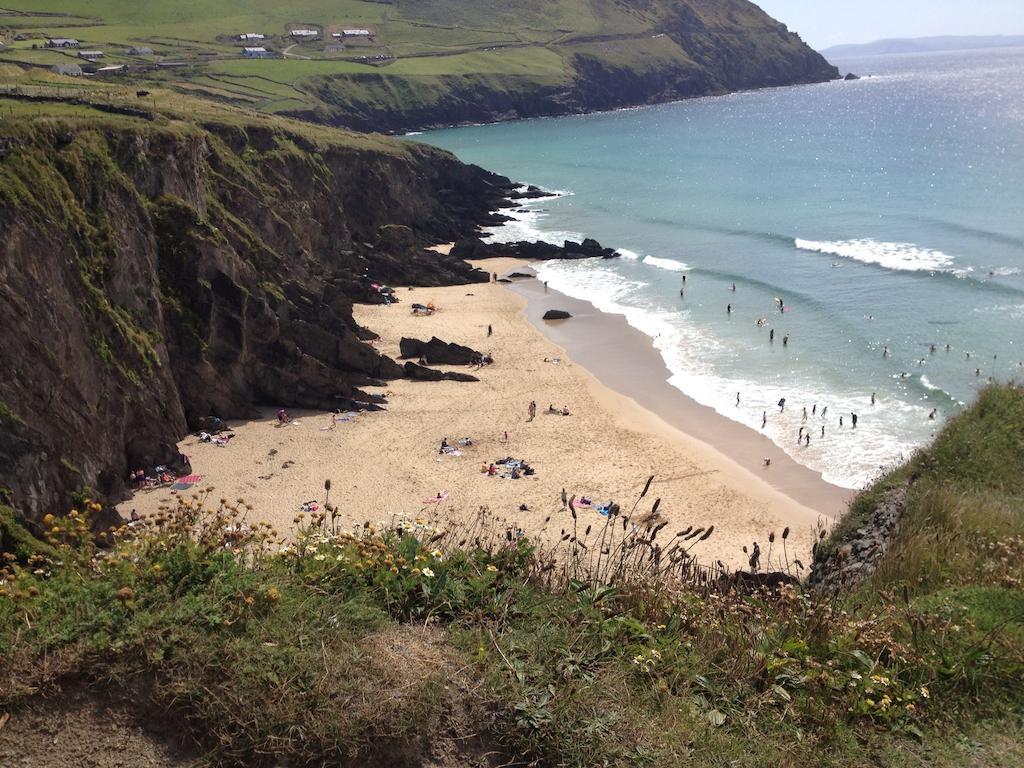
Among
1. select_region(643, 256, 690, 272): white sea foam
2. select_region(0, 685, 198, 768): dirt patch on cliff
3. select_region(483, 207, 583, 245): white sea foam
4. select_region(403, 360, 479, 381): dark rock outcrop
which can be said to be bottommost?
select_region(403, 360, 479, 381): dark rock outcrop

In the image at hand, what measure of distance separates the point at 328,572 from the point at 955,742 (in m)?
5.08

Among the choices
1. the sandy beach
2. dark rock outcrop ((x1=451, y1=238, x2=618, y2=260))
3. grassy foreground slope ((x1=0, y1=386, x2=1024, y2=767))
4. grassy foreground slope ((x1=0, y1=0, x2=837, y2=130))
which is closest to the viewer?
grassy foreground slope ((x1=0, y1=386, x2=1024, y2=767))

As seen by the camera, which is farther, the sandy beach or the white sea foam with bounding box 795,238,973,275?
the white sea foam with bounding box 795,238,973,275

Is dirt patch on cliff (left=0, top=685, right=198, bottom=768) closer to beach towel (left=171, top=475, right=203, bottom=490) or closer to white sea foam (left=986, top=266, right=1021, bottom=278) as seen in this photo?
beach towel (left=171, top=475, right=203, bottom=490)

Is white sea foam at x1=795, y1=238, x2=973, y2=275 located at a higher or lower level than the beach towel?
higher

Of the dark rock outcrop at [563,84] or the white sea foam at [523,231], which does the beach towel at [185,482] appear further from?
the dark rock outcrop at [563,84]

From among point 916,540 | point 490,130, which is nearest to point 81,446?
point 916,540

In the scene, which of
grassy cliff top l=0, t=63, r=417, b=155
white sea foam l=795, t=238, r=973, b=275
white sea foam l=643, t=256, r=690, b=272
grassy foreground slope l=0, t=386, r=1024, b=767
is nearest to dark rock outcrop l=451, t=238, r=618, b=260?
white sea foam l=643, t=256, r=690, b=272

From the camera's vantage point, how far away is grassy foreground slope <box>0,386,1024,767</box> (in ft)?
20.2

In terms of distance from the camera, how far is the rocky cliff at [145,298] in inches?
852

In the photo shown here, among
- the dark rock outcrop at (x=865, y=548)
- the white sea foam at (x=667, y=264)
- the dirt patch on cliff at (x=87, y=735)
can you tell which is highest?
the dirt patch on cliff at (x=87, y=735)

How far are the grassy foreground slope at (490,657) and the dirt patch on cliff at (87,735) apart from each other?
88 millimetres

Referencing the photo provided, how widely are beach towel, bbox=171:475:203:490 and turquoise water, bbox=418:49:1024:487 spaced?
18565mm

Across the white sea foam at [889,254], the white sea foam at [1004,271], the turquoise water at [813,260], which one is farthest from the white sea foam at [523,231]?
the white sea foam at [1004,271]
